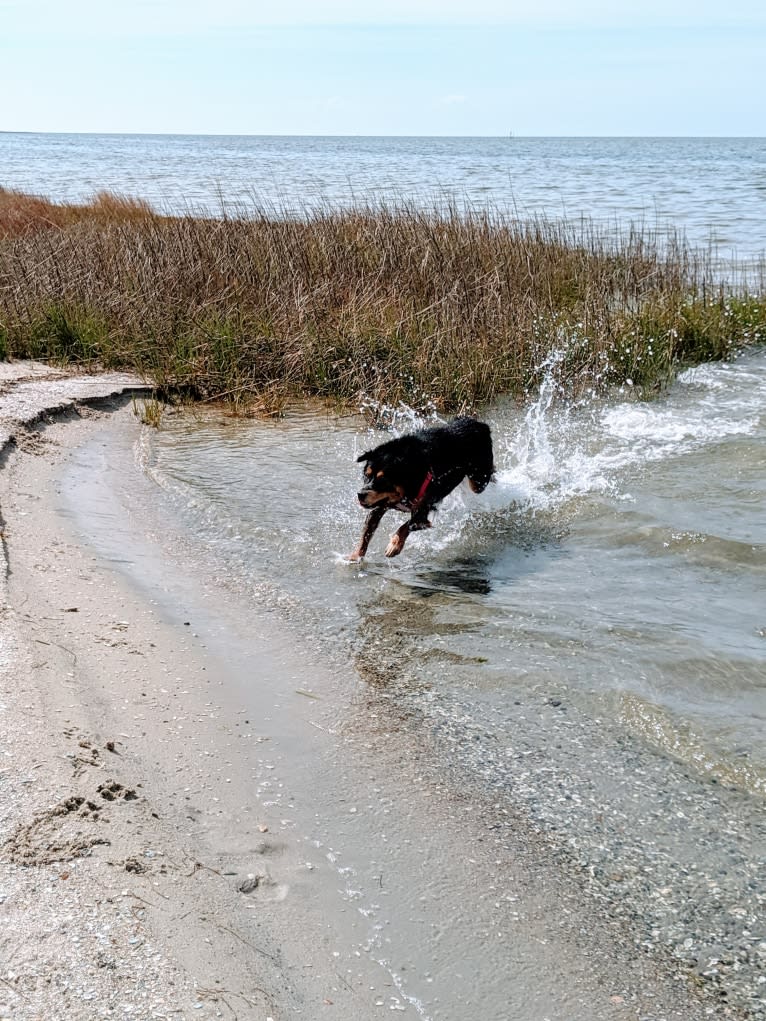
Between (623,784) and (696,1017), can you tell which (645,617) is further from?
(696,1017)

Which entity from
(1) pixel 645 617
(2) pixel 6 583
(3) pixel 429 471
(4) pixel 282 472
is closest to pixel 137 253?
(4) pixel 282 472

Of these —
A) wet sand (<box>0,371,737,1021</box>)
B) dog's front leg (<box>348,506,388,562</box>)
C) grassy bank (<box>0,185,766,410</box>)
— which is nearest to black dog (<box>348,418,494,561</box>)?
dog's front leg (<box>348,506,388,562</box>)

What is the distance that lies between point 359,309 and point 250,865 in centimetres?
866

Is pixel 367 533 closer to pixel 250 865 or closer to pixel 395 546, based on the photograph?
pixel 395 546

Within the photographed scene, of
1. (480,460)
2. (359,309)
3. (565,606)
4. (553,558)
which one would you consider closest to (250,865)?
(565,606)

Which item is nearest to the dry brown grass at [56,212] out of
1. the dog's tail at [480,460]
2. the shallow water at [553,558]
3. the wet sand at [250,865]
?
the shallow water at [553,558]

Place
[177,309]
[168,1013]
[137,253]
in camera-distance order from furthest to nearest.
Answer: [137,253] < [177,309] < [168,1013]

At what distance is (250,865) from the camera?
314 centimetres

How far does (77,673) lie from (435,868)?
1903mm

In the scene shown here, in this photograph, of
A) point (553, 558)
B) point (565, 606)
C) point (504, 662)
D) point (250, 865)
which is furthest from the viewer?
point (553, 558)

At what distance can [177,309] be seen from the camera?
11.2 m

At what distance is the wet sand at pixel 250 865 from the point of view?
8.57ft

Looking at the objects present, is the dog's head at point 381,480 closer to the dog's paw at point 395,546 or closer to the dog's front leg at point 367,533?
the dog's front leg at point 367,533

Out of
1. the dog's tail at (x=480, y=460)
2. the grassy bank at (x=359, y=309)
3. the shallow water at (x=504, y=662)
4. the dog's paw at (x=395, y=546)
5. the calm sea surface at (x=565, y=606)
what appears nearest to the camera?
the shallow water at (x=504, y=662)
